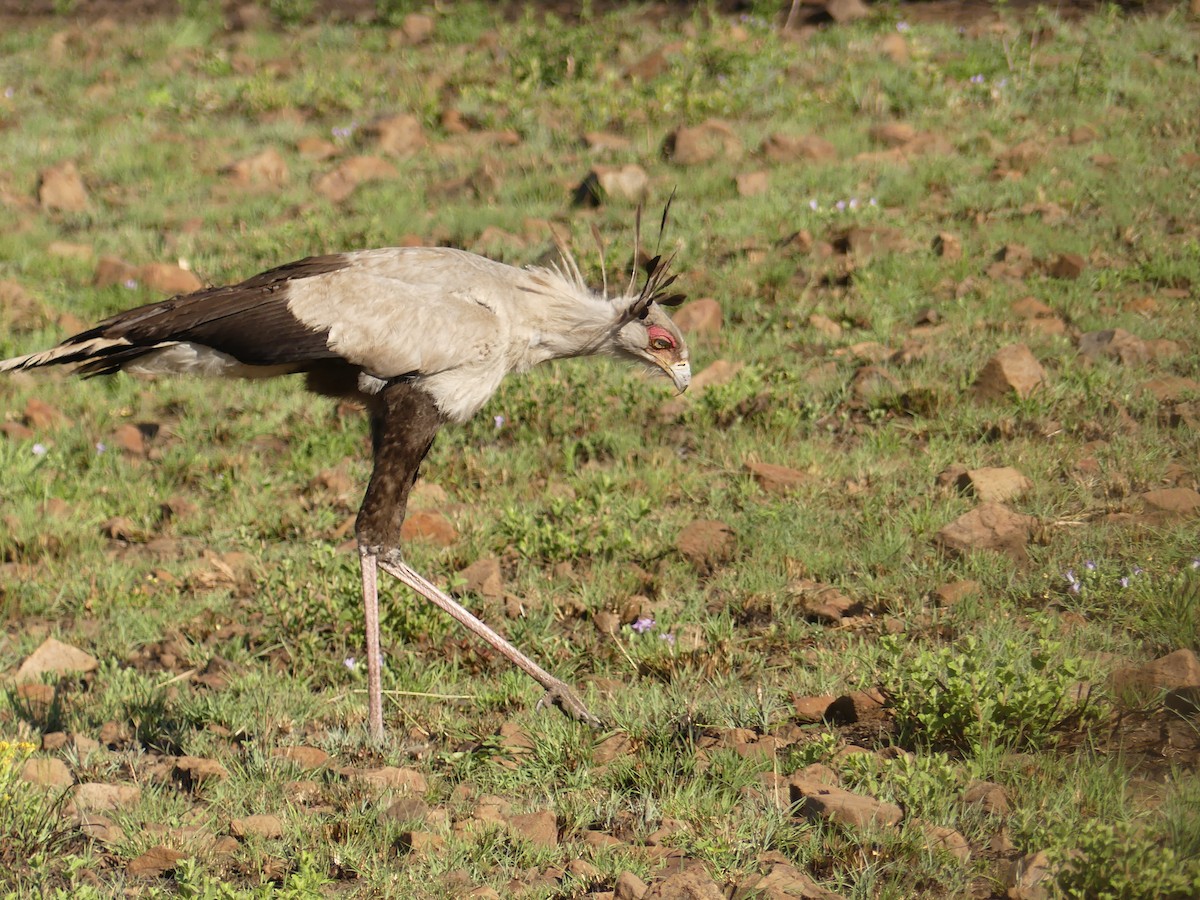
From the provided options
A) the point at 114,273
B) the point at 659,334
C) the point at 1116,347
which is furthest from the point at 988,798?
the point at 114,273

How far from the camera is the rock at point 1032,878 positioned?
2777 mm

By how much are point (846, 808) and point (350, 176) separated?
642 centimetres

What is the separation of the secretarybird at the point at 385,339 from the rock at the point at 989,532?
1.21 m

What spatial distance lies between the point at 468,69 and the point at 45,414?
16.1ft

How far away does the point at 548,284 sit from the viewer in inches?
179

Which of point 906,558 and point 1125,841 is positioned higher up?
point 1125,841

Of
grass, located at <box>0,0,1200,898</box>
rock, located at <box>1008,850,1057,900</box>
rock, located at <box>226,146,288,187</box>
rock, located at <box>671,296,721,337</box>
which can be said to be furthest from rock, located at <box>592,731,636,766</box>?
rock, located at <box>226,146,288,187</box>

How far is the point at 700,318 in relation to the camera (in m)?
6.41

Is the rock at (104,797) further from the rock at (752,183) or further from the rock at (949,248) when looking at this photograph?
the rock at (752,183)

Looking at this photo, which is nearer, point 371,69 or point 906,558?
point 906,558

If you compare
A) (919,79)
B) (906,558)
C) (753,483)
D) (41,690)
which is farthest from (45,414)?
(919,79)

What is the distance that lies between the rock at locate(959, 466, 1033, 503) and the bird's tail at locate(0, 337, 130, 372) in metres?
3.05

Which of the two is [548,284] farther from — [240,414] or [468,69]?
[468,69]

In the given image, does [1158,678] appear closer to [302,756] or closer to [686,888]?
[686,888]
